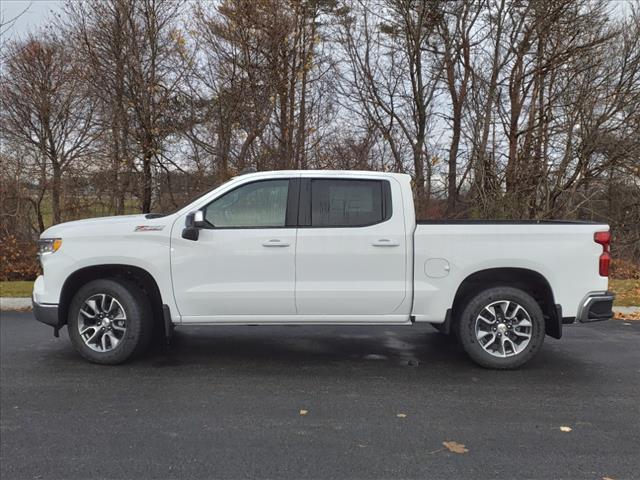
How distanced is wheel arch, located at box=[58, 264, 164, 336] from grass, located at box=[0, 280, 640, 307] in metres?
5.11

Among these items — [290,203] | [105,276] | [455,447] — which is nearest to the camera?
[455,447]

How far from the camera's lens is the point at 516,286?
547 cm

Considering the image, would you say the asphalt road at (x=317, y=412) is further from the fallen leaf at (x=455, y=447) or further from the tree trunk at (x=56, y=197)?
the tree trunk at (x=56, y=197)

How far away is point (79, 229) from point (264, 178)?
1.89m

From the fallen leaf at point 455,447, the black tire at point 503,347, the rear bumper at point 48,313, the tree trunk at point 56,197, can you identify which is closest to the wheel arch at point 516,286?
the black tire at point 503,347

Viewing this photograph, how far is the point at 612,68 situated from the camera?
671 inches

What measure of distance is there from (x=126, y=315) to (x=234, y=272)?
3.82 ft

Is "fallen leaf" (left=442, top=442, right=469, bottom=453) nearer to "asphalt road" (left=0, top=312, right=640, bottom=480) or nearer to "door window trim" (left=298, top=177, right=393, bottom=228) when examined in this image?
"asphalt road" (left=0, top=312, right=640, bottom=480)

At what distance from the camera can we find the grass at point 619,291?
906cm

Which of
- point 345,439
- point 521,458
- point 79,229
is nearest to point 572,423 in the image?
point 521,458

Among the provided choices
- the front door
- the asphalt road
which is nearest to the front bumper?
the asphalt road

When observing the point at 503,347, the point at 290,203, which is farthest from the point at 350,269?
the point at 503,347

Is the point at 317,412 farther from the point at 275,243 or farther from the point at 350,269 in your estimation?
the point at 275,243

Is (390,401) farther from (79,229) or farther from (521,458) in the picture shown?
(79,229)
